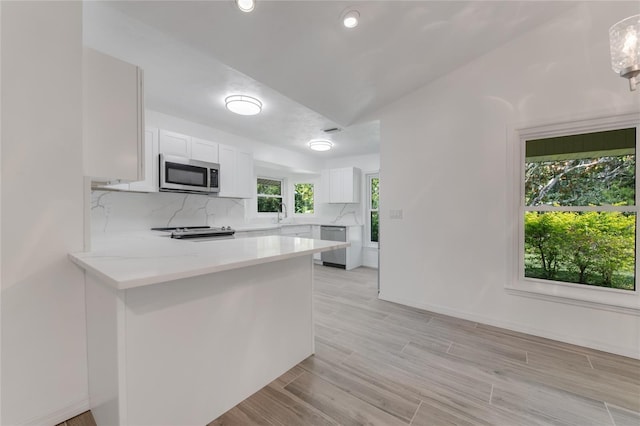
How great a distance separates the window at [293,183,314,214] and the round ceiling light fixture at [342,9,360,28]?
4.38 m

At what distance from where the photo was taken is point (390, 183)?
3236 mm

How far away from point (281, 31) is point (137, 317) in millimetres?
2060

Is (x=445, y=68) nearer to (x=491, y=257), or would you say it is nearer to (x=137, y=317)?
(x=491, y=257)

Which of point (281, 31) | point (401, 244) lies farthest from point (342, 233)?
point (281, 31)

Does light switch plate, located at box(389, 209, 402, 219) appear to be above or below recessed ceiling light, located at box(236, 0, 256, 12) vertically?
below

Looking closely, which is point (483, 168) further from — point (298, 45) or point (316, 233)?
point (316, 233)

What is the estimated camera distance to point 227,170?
3.87 m

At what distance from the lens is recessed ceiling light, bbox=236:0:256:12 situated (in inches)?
64.5

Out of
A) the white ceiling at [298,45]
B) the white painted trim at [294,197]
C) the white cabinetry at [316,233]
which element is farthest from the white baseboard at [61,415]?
the white painted trim at [294,197]

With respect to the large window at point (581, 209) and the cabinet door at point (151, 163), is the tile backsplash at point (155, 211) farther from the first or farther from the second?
the large window at point (581, 209)

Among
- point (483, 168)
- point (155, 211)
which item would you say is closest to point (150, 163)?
point (155, 211)

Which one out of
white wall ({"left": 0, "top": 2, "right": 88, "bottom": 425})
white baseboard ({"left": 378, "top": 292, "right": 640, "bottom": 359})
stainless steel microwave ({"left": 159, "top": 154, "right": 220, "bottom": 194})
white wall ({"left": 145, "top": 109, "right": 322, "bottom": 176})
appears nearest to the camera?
white wall ({"left": 0, "top": 2, "right": 88, "bottom": 425})

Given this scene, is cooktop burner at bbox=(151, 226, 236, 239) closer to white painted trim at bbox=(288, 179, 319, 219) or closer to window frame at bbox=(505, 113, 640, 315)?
white painted trim at bbox=(288, 179, 319, 219)

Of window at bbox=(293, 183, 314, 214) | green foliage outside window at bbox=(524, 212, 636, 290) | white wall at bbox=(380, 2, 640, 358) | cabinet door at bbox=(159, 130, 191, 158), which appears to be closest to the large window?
green foliage outside window at bbox=(524, 212, 636, 290)
